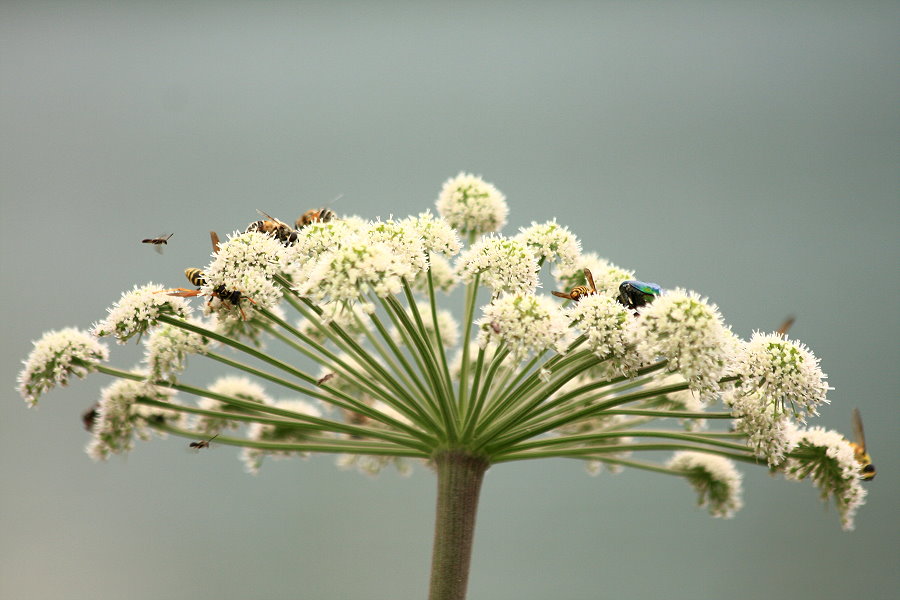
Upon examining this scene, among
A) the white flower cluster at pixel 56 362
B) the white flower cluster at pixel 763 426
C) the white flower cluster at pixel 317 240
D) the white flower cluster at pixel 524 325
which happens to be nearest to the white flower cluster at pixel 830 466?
the white flower cluster at pixel 763 426

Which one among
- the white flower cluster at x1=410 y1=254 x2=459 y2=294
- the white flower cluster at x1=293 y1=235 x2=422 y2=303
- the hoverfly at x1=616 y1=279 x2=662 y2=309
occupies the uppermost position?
the white flower cluster at x1=410 y1=254 x2=459 y2=294

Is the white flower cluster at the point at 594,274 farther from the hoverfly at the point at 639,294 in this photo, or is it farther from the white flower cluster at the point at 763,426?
the white flower cluster at the point at 763,426

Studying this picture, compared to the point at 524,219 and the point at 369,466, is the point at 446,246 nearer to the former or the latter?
the point at 369,466

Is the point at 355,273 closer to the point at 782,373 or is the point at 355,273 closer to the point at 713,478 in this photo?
the point at 782,373

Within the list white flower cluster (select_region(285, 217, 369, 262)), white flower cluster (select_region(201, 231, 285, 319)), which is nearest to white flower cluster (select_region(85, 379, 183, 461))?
white flower cluster (select_region(201, 231, 285, 319))

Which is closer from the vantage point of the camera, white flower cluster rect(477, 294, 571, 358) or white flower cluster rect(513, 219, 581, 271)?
white flower cluster rect(477, 294, 571, 358)

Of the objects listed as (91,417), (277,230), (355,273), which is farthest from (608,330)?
(91,417)

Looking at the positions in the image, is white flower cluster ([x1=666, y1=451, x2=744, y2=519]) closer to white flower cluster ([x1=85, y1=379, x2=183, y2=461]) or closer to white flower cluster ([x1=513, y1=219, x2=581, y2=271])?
white flower cluster ([x1=513, y1=219, x2=581, y2=271])
